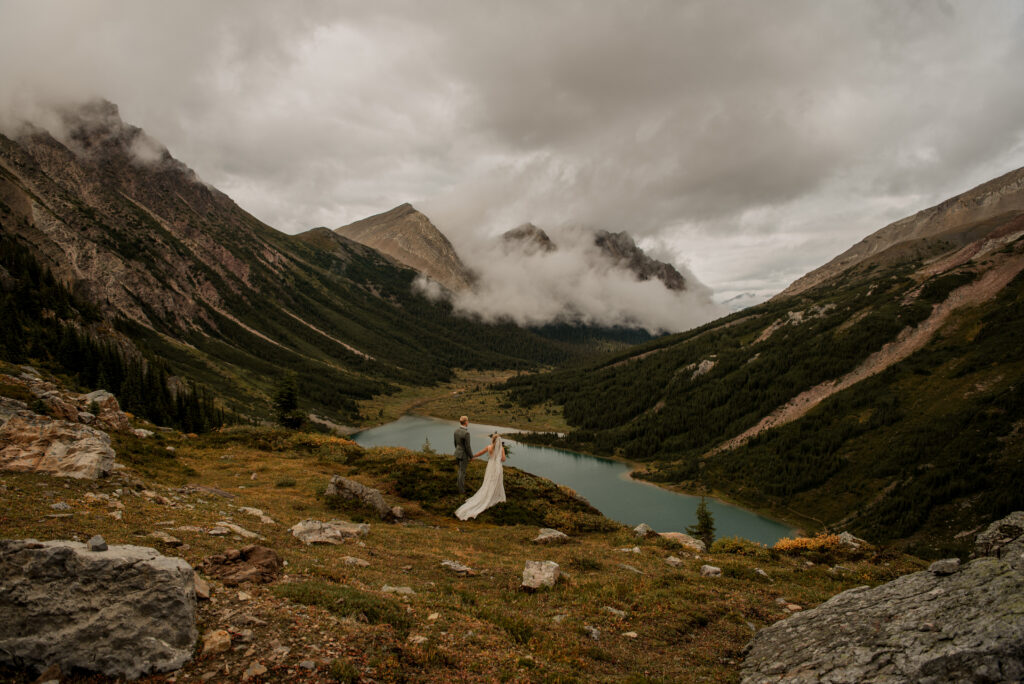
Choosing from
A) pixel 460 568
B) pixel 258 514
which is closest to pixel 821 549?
pixel 460 568

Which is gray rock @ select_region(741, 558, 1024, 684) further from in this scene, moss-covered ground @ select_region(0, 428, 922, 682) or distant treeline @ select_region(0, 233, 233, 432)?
distant treeline @ select_region(0, 233, 233, 432)

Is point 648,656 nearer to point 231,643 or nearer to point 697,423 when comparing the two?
point 231,643

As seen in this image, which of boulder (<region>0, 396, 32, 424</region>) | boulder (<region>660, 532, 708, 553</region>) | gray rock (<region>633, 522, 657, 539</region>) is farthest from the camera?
gray rock (<region>633, 522, 657, 539</region>)

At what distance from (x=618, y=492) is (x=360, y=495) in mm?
130727

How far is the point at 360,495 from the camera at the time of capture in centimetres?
2355

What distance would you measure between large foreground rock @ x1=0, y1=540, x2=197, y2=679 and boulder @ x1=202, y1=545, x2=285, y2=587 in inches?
107

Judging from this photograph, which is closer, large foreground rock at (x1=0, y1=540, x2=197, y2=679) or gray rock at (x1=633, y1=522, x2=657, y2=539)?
large foreground rock at (x1=0, y1=540, x2=197, y2=679)

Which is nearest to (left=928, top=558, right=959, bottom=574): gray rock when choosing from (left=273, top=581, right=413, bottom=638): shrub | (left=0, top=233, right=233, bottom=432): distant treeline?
(left=273, top=581, right=413, bottom=638): shrub

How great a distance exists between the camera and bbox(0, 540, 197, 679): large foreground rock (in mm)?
6633

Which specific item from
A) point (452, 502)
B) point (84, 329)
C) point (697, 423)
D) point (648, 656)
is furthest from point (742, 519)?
point (84, 329)

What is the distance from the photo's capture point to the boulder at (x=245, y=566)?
10580 millimetres

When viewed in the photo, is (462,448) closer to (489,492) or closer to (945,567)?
(489,492)

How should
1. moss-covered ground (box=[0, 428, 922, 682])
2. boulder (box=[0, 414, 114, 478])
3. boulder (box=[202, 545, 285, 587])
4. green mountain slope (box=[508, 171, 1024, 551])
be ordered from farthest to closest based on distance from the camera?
green mountain slope (box=[508, 171, 1024, 551]) < boulder (box=[0, 414, 114, 478]) < boulder (box=[202, 545, 285, 587]) < moss-covered ground (box=[0, 428, 922, 682])

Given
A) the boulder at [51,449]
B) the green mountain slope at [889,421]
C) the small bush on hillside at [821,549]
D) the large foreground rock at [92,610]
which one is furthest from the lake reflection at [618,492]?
the large foreground rock at [92,610]
